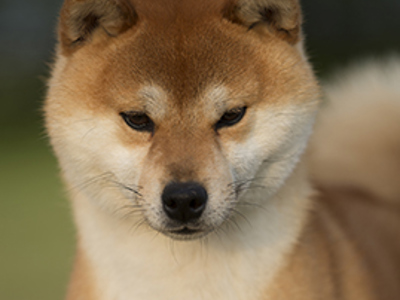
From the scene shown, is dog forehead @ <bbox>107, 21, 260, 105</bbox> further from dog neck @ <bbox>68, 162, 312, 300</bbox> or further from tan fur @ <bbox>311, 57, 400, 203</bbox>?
tan fur @ <bbox>311, 57, 400, 203</bbox>

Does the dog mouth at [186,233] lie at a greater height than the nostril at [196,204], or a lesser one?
lesser

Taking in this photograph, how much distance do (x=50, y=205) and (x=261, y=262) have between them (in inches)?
165

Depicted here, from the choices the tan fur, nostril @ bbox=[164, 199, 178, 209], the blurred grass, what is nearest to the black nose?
→ nostril @ bbox=[164, 199, 178, 209]

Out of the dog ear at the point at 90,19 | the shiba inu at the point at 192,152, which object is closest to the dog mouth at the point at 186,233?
the shiba inu at the point at 192,152

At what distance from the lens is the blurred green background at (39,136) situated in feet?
14.5

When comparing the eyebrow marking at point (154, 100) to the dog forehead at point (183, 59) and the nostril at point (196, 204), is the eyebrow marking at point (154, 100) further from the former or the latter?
the nostril at point (196, 204)

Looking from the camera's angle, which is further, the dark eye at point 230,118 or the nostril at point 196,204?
the dark eye at point 230,118

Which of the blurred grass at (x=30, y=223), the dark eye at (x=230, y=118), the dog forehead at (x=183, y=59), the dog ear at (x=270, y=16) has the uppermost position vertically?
the dog ear at (x=270, y=16)

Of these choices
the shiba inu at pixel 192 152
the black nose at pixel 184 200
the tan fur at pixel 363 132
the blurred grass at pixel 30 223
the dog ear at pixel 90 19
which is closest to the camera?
the black nose at pixel 184 200

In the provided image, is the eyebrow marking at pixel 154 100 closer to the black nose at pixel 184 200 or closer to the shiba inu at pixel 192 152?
the shiba inu at pixel 192 152

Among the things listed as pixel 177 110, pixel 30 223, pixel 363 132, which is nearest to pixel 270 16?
pixel 177 110

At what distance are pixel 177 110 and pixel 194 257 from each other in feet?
1.73

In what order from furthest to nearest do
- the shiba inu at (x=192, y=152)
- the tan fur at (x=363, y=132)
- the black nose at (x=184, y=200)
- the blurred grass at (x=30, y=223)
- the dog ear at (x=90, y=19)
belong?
the blurred grass at (x=30, y=223), the tan fur at (x=363, y=132), the dog ear at (x=90, y=19), the shiba inu at (x=192, y=152), the black nose at (x=184, y=200)

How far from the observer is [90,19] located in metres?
1.97
